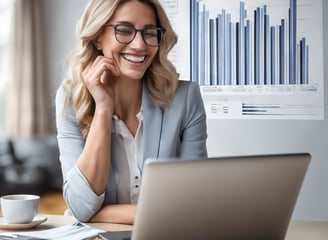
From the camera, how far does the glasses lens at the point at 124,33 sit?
1879mm

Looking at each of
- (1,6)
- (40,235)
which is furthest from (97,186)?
(1,6)

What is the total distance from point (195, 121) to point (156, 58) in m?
0.26

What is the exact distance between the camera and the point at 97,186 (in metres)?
1.73

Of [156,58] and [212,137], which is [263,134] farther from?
[156,58]

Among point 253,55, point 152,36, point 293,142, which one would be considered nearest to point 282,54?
point 253,55

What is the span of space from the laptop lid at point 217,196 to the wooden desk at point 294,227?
0.21m

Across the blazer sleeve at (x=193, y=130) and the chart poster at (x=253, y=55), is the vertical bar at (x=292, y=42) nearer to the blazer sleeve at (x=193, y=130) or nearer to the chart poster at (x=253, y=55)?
the chart poster at (x=253, y=55)

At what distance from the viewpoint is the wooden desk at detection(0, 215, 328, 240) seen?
4.68 ft

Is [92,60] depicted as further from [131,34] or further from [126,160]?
[126,160]

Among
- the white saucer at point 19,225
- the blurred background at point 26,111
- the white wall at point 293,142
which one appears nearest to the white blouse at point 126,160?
the white saucer at point 19,225

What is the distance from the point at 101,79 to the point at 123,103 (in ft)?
0.44

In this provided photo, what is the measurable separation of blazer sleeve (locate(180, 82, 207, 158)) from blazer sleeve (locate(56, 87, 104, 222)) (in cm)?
35

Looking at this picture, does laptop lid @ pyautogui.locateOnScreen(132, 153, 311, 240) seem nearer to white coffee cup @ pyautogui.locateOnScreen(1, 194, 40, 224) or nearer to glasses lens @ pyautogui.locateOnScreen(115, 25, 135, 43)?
white coffee cup @ pyautogui.locateOnScreen(1, 194, 40, 224)

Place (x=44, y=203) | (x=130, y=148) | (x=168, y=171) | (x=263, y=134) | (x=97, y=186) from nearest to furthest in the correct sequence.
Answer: (x=168, y=171)
(x=97, y=186)
(x=130, y=148)
(x=263, y=134)
(x=44, y=203)
